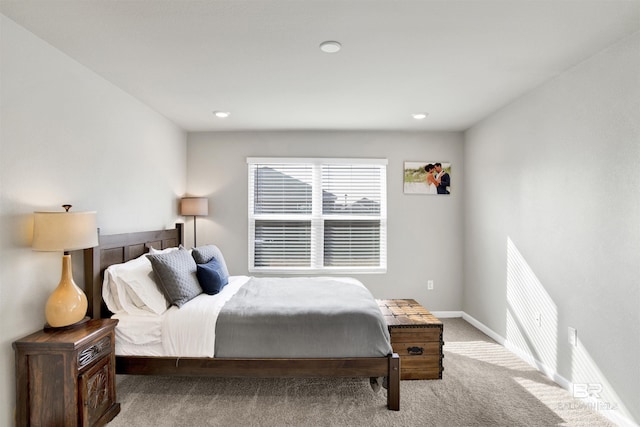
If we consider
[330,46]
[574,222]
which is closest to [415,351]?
[574,222]

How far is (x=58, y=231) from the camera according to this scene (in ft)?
6.45

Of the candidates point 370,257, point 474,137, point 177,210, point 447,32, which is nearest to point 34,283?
point 177,210

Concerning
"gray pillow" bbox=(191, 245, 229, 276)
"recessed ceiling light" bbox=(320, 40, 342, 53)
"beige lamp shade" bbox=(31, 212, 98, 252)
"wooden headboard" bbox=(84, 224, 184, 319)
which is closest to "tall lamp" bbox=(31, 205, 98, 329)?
"beige lamp shade" bbox=(31, 212, 98, 252)

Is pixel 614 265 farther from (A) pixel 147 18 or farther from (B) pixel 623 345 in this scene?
(A) pixel 147 18

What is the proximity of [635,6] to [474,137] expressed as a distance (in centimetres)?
244

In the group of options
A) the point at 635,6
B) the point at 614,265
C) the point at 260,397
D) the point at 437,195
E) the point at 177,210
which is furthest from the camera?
the point at 437,195

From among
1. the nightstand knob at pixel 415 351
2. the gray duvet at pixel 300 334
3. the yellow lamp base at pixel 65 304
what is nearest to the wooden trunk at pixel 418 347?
the nightstand knob at pixel 415 351

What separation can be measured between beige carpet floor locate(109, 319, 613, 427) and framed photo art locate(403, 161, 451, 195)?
7.50 feet

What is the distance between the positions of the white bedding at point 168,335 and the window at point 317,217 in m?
2.07

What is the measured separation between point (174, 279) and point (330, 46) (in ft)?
6.79

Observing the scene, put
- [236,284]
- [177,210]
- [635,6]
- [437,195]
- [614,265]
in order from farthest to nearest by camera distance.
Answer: [437,195] < [177,210] < [236,284] < [614,265] < [635,6]

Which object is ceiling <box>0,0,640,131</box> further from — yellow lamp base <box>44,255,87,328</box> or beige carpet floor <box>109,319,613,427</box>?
beige carpet floor <box>109,319,613,427</box>

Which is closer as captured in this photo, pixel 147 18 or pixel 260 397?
pixel 147 18

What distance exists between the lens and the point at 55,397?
1.91 m
